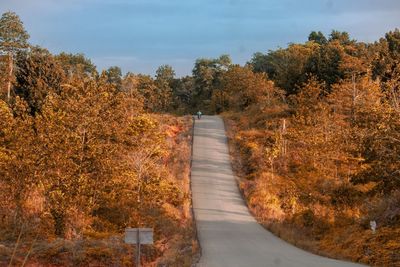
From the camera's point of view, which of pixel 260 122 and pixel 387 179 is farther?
pixel 260 122

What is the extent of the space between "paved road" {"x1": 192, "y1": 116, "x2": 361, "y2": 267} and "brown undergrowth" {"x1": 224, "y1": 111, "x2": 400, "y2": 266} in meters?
0.71

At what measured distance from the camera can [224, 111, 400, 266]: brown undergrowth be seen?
15920 millimetres

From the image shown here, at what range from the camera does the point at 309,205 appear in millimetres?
24516

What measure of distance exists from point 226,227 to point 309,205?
6192 millimetres

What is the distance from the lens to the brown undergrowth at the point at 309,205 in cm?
1592

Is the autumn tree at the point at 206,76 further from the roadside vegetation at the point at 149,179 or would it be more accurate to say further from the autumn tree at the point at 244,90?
the roadside vegetation at the point at 149,179

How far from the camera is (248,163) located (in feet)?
105

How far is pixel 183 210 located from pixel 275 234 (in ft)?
16.6

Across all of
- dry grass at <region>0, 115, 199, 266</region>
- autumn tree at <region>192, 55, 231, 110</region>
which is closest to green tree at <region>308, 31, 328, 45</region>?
autumn tree at <region>192, 55, 231, 110</region>

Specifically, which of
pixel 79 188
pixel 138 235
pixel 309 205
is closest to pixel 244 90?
pixel 309 205

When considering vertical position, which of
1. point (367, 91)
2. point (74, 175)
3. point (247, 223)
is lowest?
point (247, 223)

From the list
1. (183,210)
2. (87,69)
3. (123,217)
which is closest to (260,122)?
(183,210)

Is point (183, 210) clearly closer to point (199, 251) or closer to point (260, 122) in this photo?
point (199, 251)

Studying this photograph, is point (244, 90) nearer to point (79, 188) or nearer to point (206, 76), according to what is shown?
point (206, 76)
